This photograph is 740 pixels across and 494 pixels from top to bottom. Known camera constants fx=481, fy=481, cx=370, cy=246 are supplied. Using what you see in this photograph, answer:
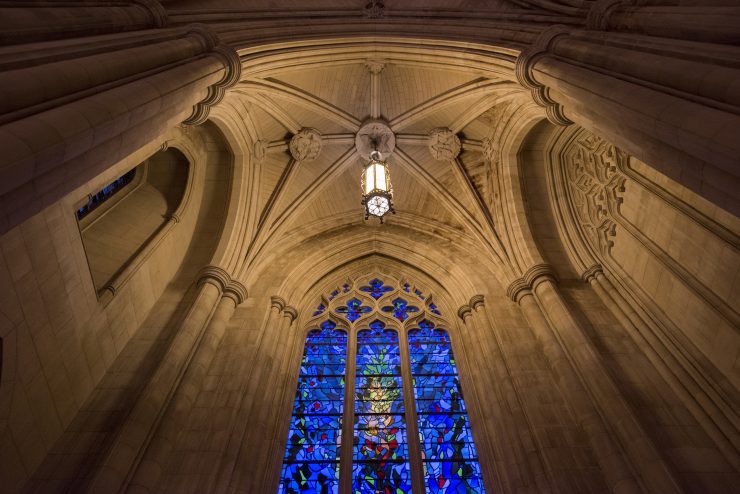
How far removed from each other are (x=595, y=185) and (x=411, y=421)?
5.40 metres

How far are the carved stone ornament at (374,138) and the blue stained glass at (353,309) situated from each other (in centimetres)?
353

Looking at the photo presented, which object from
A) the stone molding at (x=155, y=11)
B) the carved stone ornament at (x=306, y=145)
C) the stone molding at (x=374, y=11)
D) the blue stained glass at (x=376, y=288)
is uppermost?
the carved stone ornament at (x=306, y=145)

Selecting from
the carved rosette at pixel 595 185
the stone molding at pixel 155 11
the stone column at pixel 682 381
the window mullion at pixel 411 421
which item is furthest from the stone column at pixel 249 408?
the carved rosette at pixel 595 185

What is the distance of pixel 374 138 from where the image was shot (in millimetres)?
11164

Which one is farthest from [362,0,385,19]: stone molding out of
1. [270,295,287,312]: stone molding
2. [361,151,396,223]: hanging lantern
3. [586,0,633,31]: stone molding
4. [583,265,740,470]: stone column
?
[583,265,740,470]: stone column

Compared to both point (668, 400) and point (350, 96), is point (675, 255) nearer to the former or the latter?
point (668, 400)

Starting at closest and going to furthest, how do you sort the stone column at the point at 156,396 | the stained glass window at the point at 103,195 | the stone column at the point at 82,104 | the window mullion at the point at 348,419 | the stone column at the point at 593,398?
the stone column at the point at 82,104, the stone column at the point at 156,396, the stone column at the point at 593,398, the window mullion at the point at 348,419, the stained glass window at the point at 103,195

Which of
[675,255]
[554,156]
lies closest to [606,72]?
[675,255]

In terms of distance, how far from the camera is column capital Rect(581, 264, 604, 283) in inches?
323

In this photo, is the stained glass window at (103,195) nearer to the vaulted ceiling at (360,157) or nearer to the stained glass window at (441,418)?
the vaulted ceiling at (360,157)

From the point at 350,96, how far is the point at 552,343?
6961 millimetres

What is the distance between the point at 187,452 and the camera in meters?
5.87

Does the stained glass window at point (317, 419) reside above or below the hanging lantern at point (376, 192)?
below

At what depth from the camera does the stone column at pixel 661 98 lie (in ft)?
12.1
